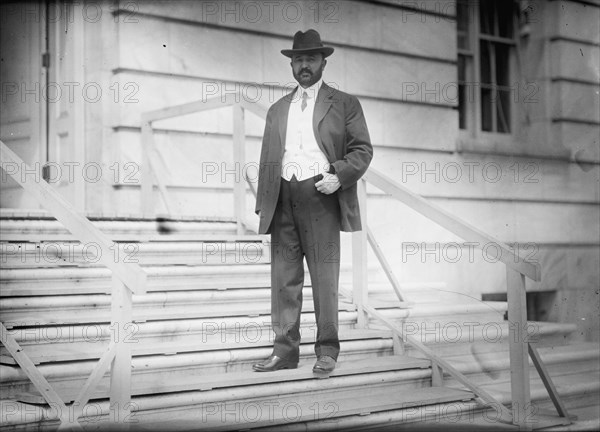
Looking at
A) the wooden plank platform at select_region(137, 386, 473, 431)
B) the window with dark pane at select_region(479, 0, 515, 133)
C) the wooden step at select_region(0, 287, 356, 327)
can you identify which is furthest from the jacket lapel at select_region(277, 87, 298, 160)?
the window with dark pane at select_region(479, 0, 515, 133)

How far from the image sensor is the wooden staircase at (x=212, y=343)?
16.2 ft

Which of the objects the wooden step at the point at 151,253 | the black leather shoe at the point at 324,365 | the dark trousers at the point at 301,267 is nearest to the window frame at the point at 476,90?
the wooden step at the point at 151,253

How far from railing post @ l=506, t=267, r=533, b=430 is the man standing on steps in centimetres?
96

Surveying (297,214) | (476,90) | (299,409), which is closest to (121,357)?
(299,409)

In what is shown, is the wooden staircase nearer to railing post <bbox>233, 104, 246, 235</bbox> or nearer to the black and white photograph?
the black and white photograph

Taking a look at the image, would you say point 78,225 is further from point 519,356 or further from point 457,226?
point 519,356

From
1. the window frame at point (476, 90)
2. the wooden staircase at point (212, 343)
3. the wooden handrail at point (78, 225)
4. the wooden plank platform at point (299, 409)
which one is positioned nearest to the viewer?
the wooden handrail at point (78, 225)

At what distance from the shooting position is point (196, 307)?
6129 mm

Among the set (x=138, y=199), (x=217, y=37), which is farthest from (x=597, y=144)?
(x=138, y=199)

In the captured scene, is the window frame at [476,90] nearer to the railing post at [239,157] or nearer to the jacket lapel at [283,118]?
the railing post at [239,157]

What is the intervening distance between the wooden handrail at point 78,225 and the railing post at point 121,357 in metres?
0.07

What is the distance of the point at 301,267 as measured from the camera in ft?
18.2

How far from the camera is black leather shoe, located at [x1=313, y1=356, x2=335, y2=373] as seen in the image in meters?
5.43

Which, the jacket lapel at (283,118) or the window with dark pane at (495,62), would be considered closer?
the jacket lapel at (283,118)
